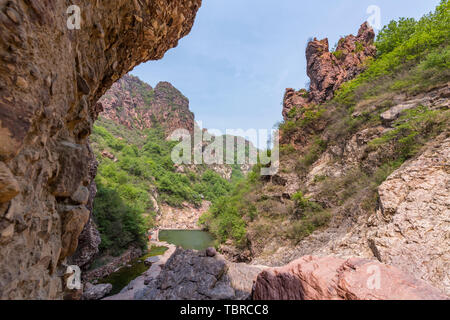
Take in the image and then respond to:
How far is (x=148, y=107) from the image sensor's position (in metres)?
66.6

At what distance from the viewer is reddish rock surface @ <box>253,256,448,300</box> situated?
2541mm

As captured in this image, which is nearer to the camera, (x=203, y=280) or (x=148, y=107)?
(x=203, y=280)

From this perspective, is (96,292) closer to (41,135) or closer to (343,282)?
(41,135)

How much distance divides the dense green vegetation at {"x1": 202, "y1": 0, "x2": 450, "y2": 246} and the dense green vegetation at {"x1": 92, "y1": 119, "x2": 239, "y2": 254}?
831 centimetres

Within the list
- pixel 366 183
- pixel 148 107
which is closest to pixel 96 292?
pixel 366 183

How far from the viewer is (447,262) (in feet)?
11.3

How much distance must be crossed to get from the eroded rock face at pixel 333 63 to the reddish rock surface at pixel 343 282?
20.0m

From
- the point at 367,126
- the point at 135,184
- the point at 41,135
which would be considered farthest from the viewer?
the point at 135,184

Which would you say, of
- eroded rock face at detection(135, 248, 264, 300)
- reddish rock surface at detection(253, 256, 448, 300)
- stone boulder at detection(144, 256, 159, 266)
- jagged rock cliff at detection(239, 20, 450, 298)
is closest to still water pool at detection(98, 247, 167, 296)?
stone boulder at detection(144, 256, 159, 266)

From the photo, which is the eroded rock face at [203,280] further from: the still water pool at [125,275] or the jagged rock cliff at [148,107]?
the jagged rock cliff at [148,107]

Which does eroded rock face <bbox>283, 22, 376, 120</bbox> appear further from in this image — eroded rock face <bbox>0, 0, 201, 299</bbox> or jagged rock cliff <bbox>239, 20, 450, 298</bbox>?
eroded rock face <bbox>0, 0, 201, 299</bbox>

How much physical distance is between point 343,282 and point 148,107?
74011 mm

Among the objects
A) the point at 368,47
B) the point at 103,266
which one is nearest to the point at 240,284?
the point at 103,266

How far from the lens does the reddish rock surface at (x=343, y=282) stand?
2.54m
